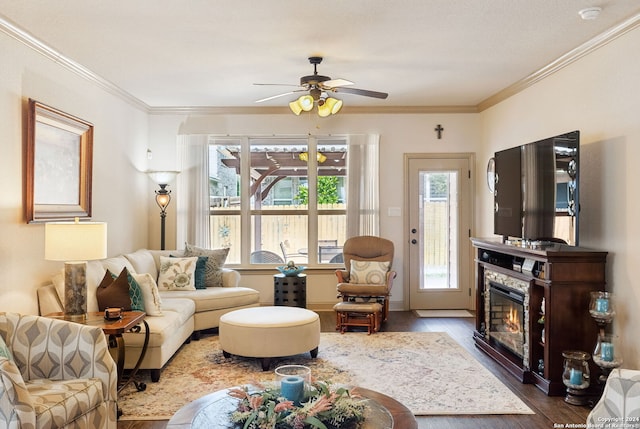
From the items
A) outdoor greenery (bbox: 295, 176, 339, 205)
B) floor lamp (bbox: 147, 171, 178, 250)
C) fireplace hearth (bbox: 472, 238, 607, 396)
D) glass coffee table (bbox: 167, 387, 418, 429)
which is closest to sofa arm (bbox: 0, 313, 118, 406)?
glass coffee table (bbox: 167, 387, 418, 429)

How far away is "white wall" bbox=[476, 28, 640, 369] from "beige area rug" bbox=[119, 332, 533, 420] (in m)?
1.12

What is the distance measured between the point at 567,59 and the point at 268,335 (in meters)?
3.46

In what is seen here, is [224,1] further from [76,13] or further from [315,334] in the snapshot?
[315,334]

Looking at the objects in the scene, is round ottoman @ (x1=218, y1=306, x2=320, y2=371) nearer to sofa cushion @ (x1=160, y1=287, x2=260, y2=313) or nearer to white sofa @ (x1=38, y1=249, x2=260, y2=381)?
white sofa @ (x1=38, y1=249, x2=260, y2=381)

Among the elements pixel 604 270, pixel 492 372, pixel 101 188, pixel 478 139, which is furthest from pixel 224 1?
pixel 478 139

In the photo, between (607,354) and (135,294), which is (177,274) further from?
(607,354)

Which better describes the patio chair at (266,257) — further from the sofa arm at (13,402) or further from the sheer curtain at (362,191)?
the sofa arm at (13,402)

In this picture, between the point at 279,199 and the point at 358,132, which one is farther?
the point at 279,199

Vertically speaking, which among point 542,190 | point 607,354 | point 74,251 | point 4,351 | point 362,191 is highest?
point 362,191

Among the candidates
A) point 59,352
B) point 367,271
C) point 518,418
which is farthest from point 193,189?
point 518,418

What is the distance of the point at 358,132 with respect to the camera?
20.2 ft

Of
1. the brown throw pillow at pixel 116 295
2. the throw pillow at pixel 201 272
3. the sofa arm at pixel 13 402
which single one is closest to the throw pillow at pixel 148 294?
the brown throw pillow at pixel 116 295

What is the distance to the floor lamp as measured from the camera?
5809 millimetres

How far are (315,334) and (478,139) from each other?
143 inches
